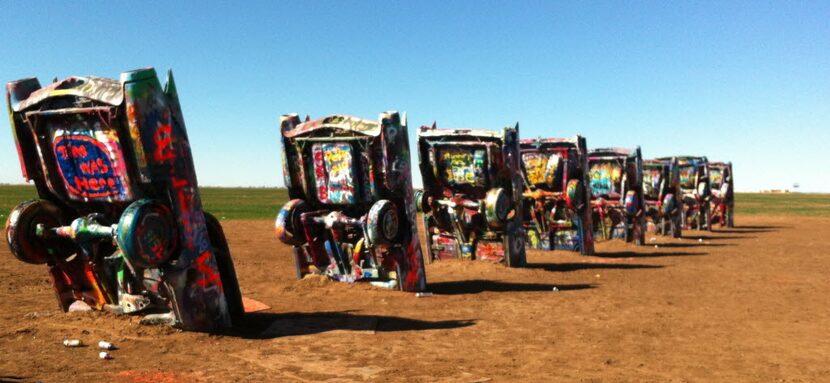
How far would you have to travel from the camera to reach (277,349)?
865cm

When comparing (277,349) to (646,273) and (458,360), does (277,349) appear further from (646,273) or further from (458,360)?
(646,273)

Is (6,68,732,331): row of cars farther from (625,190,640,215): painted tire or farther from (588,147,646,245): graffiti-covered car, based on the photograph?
(588,147,646,245): graffiti-covered car

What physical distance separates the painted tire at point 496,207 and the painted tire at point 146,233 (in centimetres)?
779

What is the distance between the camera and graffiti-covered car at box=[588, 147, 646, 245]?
2236 cm

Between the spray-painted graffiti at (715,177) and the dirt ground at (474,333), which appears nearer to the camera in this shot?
the dirt ground at (474,333)

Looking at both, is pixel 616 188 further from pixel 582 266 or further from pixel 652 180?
pixel 582 266

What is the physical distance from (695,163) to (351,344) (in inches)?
1006

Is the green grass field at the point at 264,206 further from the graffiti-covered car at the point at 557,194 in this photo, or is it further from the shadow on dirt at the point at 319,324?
the shadow on dirt at the point at 319,324

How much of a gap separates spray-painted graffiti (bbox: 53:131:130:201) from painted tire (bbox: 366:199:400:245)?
4107 millimetres

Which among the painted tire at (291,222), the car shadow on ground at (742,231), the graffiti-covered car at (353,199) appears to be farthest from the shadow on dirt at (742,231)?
the painted tire at (291,222)

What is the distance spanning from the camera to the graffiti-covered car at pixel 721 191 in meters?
33.8

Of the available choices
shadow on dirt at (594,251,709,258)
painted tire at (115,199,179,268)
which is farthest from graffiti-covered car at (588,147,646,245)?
painted tire at (115,199,179,268)

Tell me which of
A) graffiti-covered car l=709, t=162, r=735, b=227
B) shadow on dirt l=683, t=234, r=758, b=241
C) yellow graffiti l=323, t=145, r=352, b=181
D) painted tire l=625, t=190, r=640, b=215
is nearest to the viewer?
yellow graffiti l=323, t=145, r=352, b=181

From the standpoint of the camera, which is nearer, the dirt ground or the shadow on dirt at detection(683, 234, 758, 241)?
the dirt ground
